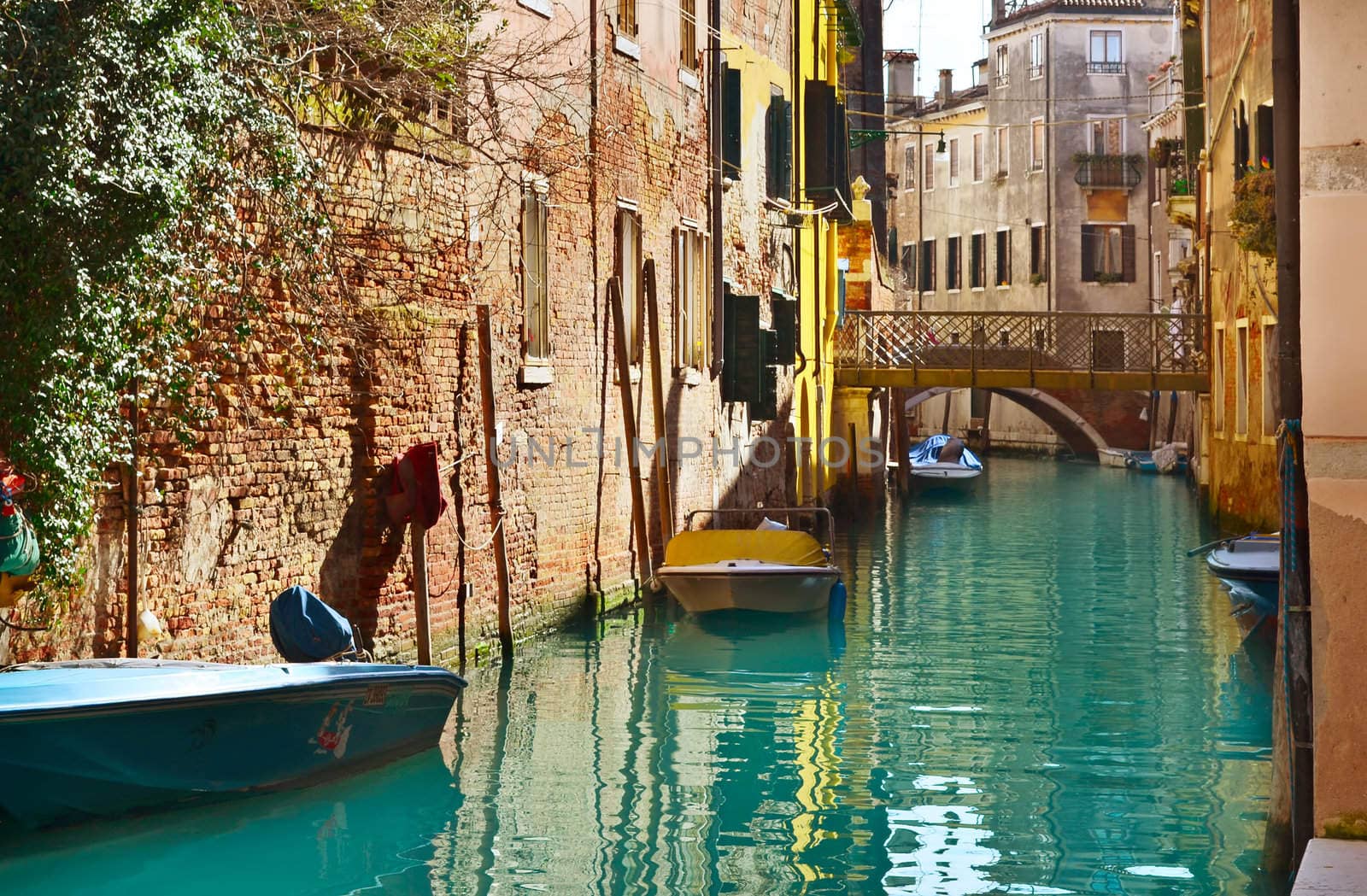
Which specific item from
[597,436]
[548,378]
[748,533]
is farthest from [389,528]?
[748,533]

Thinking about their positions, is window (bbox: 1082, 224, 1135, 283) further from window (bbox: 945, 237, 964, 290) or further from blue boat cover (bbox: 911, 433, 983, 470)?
blue boat cover (bbox: 911, 433, 983, 470)

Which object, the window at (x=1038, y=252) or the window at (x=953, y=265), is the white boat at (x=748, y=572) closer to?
the window at (x=1038, y=252)

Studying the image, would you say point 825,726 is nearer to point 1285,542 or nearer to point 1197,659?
point 1197,659

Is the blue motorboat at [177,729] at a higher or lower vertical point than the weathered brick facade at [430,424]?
lower

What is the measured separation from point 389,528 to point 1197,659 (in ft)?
18.6

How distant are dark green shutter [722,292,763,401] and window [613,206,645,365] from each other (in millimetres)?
2985

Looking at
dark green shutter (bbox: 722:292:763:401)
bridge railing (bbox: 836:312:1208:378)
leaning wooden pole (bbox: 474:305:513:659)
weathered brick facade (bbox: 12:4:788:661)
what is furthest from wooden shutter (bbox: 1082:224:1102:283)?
leaning wooden pole (bbox: 474:305:513:659)

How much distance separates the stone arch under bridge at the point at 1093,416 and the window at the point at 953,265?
5.99m

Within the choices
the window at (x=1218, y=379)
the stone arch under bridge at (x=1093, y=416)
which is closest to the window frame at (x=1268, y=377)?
the window at (x=1218, y=379)

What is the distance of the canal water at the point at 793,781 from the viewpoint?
264 inches

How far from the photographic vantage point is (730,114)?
17656mm

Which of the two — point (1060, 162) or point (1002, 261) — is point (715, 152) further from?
point (1002, 261)

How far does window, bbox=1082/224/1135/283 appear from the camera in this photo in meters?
42.0

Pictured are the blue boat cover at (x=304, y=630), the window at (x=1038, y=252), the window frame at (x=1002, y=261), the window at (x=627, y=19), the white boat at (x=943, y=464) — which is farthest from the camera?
the window frame at (x=1002, y=261)
